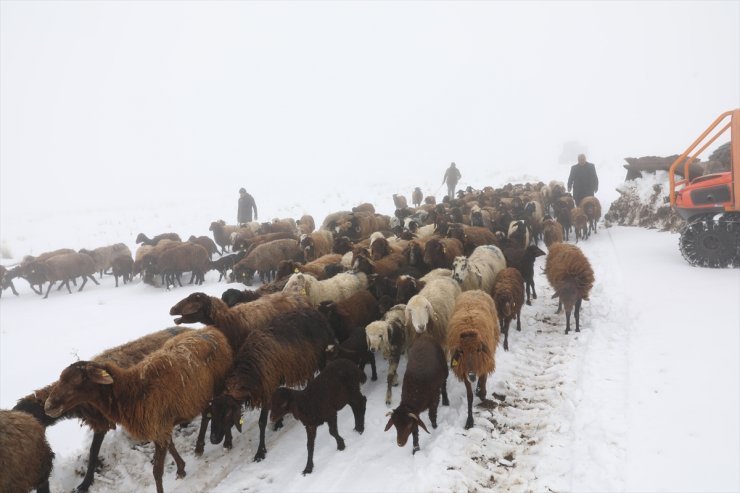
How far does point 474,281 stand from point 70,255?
14.4m

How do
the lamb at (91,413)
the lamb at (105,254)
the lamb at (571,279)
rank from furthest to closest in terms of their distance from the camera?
the lamb at (105,254), the lamb at (571,279), the lamb at (91,413)

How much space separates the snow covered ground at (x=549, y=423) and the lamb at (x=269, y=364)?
549mm

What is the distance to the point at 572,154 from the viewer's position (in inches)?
2089

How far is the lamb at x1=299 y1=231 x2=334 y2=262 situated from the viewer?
12.4 meters

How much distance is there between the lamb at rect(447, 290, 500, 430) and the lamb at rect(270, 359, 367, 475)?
1332 millimetres

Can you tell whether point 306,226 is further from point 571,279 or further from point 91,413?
point 91,413

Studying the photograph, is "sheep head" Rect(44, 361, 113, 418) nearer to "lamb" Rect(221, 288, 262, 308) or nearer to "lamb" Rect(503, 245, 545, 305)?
"lamb" Rect(221, 288, 262, 308)

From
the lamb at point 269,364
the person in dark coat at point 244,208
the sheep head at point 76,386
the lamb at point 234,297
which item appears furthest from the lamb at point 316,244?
the person in dark coat at point 244,208

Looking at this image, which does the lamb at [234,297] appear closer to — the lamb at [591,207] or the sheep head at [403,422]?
the sheep head at [403,422]

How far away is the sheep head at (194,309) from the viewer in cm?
576

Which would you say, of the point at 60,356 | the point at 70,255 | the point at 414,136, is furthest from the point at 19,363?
the point at 414,136

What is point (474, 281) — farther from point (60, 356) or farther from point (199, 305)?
point (60, 356)

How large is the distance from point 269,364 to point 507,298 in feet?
13.3

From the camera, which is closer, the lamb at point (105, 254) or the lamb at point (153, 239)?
the lamb at point (105, 254)
